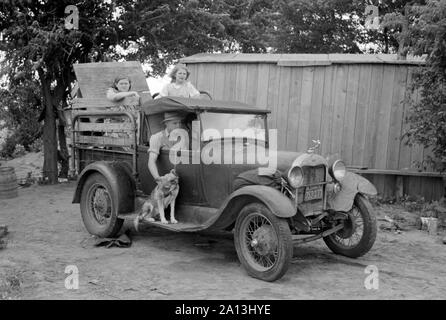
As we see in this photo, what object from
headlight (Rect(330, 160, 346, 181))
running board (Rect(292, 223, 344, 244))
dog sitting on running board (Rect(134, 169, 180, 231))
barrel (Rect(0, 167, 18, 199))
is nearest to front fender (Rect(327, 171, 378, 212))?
headlight (Rect(330, 160, 346, 181))

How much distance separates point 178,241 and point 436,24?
4628mm

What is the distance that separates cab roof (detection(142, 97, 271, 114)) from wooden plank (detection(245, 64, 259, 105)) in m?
3.40

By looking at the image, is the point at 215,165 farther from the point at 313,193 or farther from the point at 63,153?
the point at 63,153

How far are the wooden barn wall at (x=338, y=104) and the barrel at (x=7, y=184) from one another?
4.43m

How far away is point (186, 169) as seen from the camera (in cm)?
584

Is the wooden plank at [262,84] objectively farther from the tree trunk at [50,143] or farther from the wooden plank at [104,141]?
the tree trunk at [50,143]

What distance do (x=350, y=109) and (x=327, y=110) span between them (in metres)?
0.41

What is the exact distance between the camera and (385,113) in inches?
352

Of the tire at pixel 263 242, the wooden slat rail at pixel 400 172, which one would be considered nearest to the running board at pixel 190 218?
the tire at pixel 263 242

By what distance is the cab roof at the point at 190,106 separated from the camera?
561 cm

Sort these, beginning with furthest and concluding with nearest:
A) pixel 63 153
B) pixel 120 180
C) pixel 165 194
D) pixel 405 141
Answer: pixel 63 153
pixel 405 141
pixel 120 180
pixel 165 194

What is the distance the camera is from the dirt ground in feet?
14.6

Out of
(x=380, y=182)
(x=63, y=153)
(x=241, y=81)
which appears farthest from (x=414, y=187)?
(x=63, y=153)
